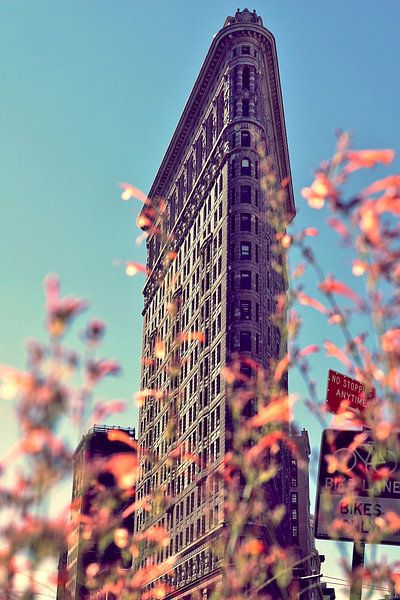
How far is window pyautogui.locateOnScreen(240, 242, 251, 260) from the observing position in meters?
76.8

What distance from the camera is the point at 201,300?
278 feet

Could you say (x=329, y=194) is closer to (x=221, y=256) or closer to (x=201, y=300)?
(x=221, y=256)

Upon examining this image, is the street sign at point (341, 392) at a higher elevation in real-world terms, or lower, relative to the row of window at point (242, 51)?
lower

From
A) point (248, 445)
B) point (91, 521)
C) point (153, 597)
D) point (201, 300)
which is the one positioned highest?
point (201, 300)

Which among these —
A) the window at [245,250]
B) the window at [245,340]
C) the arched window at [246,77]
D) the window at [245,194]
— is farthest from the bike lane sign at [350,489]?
the arched window at [246,77]

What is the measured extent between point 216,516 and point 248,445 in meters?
6.63

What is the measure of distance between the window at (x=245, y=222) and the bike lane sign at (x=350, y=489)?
2601 inches

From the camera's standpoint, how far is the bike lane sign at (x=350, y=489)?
10.8 meters

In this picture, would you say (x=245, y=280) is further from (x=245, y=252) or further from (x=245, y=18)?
(x=245, y=18)

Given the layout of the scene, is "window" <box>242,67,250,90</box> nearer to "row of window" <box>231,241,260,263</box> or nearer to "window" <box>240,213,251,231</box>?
"window" <box>240,213,251,231</box>

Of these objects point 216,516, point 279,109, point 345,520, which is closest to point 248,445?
point 216,516

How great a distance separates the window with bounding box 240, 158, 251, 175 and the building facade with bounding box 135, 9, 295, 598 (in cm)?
13

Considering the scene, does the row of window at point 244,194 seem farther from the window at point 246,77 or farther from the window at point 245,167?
the window at point 246,77

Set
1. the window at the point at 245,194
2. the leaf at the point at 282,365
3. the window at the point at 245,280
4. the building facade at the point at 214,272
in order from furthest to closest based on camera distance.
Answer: the window at the point at 245,194 < the window at the point at 245,280 < the building facade at the point at 214,272 < the leaf at the point at 282,365
